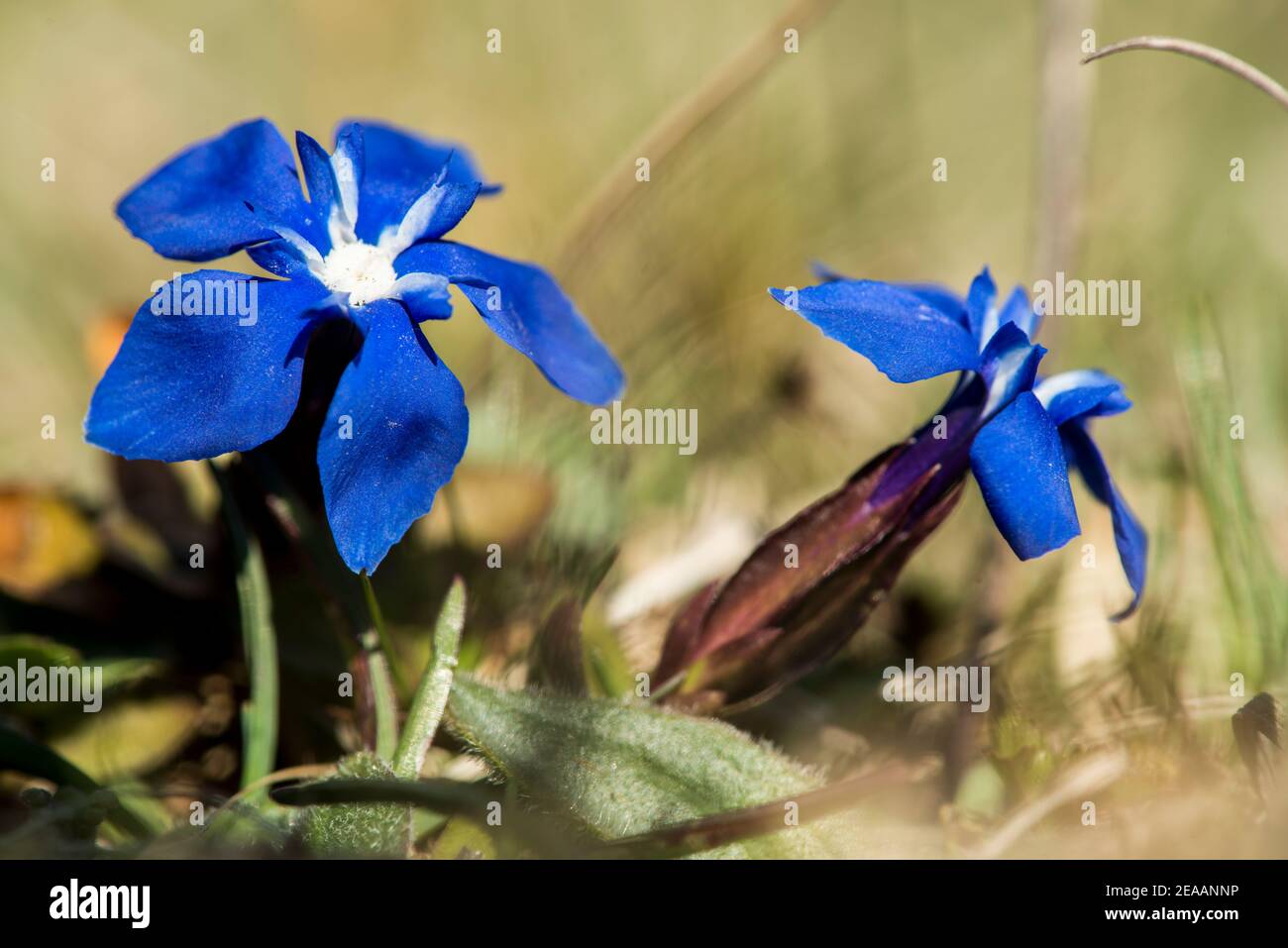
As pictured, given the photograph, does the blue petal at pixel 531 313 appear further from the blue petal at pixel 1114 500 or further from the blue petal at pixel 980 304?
the blue petal at pixel 1114 500

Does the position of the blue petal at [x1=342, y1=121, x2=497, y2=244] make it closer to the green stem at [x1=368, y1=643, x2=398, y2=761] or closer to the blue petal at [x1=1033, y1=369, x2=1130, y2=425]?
the green stem at [x1=368, y1=643, x2=398, y2=761]

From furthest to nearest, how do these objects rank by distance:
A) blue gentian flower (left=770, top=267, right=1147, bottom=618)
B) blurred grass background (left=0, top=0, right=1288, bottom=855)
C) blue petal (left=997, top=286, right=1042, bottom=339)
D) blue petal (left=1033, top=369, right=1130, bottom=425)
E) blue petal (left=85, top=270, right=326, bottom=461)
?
blurred grass background (left=0, top=0, right=1288, bottom=855) < blue petal (left=997, top=286, right=1042, bottom=339) < blue petal (left=1033, top=369, right=1130, bottom=425) < blue gentian flower (left=770, top=267, right=1147, bottom=618) < blue petal (left=85, top=270, right=326, bottom=461)

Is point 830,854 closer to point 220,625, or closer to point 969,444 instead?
point 969,444

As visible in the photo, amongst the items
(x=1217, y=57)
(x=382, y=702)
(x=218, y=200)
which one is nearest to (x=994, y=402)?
(x=1217, y=57)

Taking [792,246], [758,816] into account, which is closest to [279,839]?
[758,816]

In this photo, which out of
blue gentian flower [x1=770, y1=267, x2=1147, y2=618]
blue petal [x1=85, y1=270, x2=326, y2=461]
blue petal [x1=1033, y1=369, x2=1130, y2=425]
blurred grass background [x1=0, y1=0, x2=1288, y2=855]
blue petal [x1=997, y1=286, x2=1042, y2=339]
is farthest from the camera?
blurred grass background [x1=0, y1=0, x2=1288, y2=855]

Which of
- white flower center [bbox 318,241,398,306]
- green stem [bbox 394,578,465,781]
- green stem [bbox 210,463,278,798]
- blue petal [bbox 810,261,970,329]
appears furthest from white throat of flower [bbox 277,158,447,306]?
blue petal [bbox 810,261,970,329]

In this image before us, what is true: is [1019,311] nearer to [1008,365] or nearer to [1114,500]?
[1008,365]
